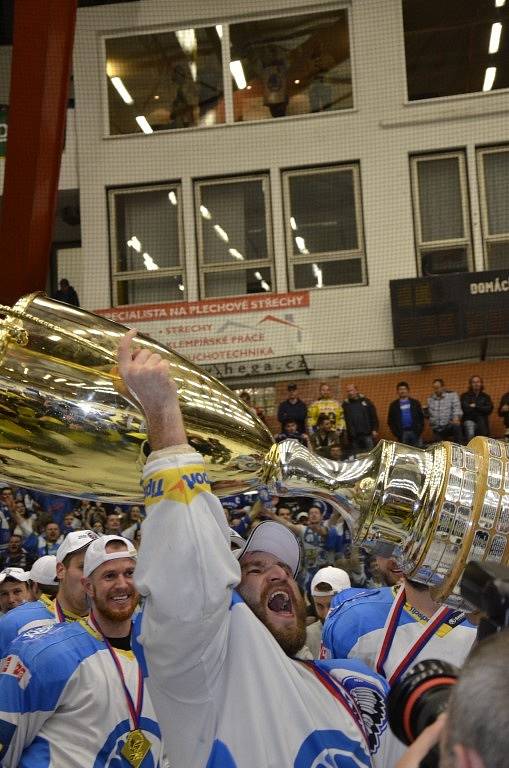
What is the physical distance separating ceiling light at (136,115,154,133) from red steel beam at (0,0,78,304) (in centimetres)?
424

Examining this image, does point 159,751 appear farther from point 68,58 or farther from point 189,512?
point 68,58

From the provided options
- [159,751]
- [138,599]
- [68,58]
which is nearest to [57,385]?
[159,751]

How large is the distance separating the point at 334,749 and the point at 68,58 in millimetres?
12351

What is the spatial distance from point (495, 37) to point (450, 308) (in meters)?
4.81

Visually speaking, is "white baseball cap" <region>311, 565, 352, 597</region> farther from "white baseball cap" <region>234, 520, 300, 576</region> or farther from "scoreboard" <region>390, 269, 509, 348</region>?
"scoreboard" <region>390, 269, 509, 348</region>

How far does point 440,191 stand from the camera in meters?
16.7

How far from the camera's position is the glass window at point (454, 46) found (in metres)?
16.6

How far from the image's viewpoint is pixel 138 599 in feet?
11.6

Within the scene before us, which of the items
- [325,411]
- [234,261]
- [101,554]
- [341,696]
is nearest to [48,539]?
[325,411]

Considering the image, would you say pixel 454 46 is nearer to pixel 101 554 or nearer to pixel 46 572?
pixel 46 572

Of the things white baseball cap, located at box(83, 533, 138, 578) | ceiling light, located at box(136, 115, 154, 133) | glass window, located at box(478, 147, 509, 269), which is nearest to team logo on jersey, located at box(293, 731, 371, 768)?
white baseball cap, located at box(83, 533, 138, 578)

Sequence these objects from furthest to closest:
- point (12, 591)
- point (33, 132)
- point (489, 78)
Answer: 1. point (489, 78)
2. point (33, 132)
3. point (12, 591)

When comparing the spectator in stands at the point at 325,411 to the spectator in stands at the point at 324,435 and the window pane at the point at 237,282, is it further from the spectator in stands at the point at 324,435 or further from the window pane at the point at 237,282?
the window pane at the point at 237,282

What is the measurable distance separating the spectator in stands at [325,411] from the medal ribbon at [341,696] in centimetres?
1186
